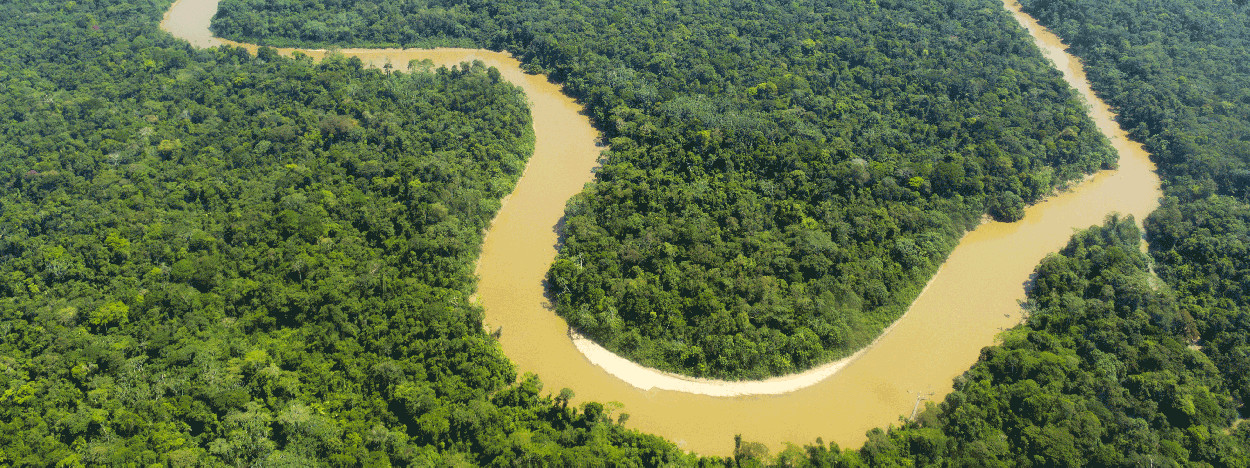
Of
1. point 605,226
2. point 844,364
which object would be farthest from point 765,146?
point 844,364

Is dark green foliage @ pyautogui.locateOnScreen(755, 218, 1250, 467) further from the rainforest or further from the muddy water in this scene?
the muddy water

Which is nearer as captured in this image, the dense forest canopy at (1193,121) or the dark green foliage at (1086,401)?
the dark green foliage at (1086,401)

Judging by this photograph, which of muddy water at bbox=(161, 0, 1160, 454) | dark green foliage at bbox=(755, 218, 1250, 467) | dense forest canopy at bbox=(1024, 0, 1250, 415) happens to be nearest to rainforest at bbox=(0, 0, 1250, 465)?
dark green foliage at bbox=(755, 218, 1250, 467)

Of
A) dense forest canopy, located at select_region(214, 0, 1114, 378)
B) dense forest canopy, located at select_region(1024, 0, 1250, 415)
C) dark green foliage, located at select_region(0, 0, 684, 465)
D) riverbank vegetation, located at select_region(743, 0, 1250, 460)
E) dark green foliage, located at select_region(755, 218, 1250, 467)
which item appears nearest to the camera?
dark green foliage, located at select_region(0, 0, 684, 465)

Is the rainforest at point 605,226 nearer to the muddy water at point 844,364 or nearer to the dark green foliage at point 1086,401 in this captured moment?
the dark green foliage at point 1086,401

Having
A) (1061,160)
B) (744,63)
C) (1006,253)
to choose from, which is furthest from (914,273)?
(744,63)

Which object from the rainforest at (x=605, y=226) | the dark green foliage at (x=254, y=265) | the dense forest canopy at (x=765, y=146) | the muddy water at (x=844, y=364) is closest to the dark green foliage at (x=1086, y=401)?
the rainforest at (x=605, y=226)
